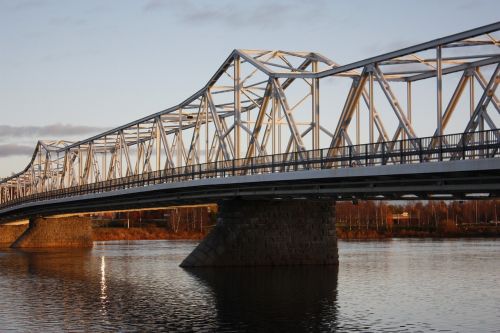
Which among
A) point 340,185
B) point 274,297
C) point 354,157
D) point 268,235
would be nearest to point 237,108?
point 268,235

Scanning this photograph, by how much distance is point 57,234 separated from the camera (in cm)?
11325

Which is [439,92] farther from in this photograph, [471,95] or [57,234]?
[57,234]

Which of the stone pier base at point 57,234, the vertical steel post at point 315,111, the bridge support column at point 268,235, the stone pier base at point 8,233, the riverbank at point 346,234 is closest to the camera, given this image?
the vertical steel post at point 315,111

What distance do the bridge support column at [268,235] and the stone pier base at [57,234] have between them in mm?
54576

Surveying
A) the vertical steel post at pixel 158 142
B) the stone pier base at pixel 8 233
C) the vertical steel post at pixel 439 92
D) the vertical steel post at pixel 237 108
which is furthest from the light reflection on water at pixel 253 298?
the stone pier base at pixel 8 233

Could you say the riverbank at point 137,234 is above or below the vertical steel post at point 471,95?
below

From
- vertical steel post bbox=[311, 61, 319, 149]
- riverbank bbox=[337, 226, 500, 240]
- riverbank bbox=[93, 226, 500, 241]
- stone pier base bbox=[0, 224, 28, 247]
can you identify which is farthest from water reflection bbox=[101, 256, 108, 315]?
riverbank bbox=[93, 226, 500, 241]

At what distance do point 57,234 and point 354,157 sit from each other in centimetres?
7610

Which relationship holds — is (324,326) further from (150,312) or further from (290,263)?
(290,263)

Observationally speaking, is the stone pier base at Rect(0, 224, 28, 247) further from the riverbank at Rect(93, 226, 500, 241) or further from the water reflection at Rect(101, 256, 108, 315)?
the water reflection at Rect(101, 256, 108, 315)

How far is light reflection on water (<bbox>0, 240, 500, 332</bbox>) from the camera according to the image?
34156 mm

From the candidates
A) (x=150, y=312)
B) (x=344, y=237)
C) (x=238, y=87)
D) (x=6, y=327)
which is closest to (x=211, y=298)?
(x=150, y=312)

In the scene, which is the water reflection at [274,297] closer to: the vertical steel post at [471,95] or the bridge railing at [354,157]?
the bridge railing at [354,157]

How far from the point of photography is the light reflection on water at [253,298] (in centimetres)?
3416
